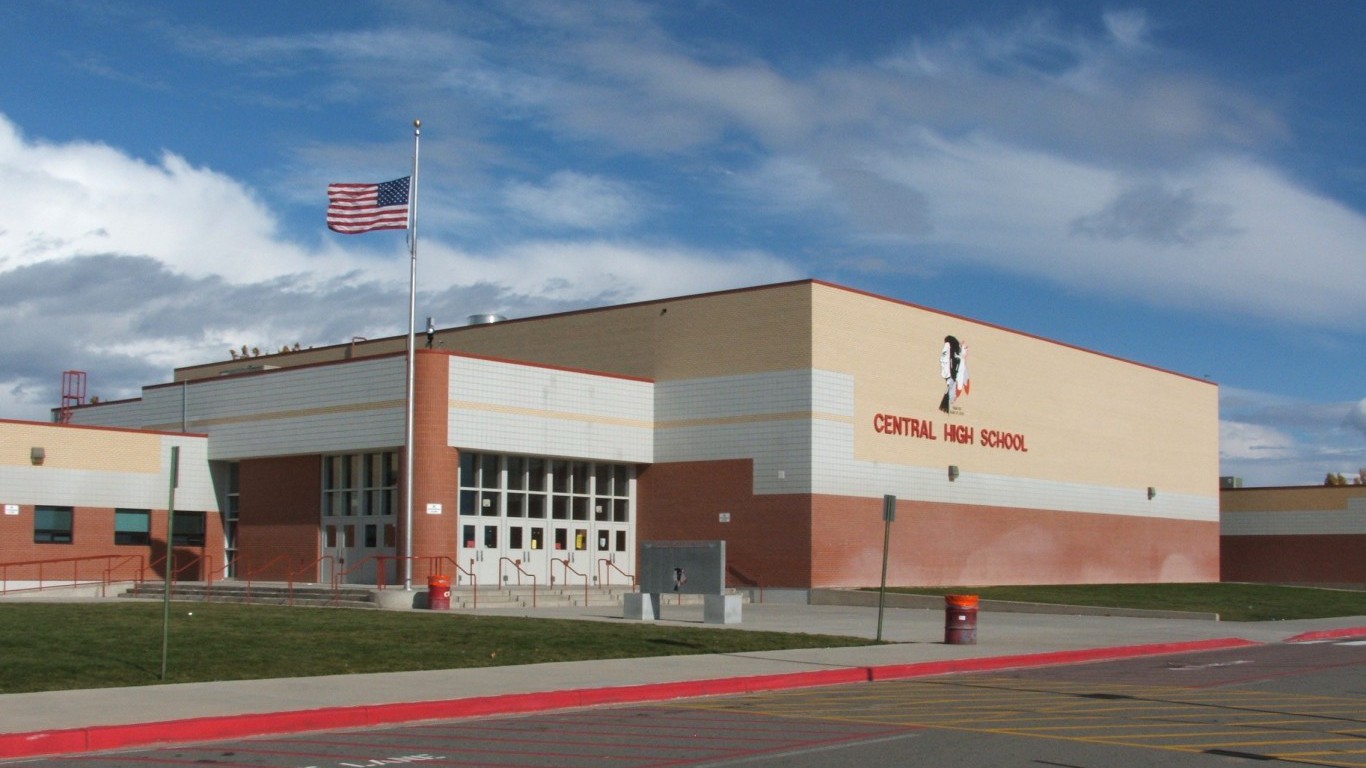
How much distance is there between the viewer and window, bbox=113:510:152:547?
41.8m

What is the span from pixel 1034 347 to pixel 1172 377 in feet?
38.1

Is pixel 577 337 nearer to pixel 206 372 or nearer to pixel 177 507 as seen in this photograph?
pixel 177 507

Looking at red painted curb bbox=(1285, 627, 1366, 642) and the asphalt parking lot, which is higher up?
the asphalt parking lot

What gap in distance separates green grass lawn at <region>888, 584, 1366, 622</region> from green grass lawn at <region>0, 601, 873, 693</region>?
53.3 ft

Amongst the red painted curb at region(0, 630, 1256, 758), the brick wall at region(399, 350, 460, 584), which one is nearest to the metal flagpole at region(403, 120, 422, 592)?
the brick wall at region(399, 350, 460, 584)

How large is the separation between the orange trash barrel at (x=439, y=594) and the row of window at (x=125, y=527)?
12.2m

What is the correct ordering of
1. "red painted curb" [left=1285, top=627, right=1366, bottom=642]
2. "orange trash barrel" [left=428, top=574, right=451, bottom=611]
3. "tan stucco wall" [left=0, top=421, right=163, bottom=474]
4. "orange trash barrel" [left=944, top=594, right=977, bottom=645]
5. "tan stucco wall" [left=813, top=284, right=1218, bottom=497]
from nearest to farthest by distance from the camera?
"orange trash barrel" [left=944, top=594, right=977, bottom=645]
"red painted curb" [left=1285, top=627, right=1366, bottom=642]
"orange trash barrel" [left=428, top=574, right=451, bottom=611]
"tan stucco wall" [left=0, top=421, right=163, bottom=474]
"tan stucco wall" [left=813, top=284, right=1218, bottom=497]

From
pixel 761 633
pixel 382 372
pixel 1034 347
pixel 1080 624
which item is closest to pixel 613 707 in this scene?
pixel 761 633

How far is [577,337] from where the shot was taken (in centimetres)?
4591

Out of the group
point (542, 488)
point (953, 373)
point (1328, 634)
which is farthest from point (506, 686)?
point (953, 373)

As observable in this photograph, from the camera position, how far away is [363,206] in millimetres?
36812

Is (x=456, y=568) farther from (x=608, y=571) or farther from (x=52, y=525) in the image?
(x=52, y=525)

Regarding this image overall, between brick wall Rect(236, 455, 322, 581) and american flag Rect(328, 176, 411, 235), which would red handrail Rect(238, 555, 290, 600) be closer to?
brick wall Rect(236, 455, 322, 581)

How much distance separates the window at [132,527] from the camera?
41.8 metres
